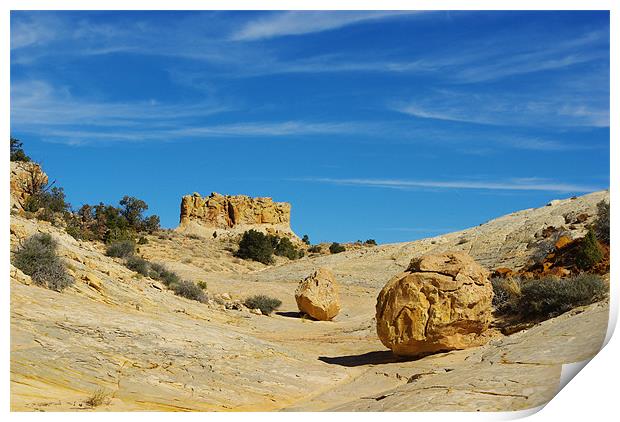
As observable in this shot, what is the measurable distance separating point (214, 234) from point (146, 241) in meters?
25.5

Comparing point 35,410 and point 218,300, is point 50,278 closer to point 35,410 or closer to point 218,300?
point 35,410

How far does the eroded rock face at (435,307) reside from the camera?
461 inches

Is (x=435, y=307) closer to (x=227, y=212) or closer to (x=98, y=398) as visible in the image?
(x=98, y=398)

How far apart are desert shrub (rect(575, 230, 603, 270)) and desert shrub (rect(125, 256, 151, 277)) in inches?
532

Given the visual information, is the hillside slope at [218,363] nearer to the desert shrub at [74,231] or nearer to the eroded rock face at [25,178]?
the desert shrub at [74,231]

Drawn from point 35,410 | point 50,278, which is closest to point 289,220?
point 50,278

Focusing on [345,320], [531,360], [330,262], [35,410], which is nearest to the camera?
[35,410]

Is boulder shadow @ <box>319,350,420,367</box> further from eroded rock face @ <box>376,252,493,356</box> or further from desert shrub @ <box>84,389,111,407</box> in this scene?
desert shrub @ <box>84,389,111,407</box>

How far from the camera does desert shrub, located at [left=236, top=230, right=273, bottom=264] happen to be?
4806 cm

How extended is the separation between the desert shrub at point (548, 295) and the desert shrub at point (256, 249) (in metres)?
32.1

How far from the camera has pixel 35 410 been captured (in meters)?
7.27


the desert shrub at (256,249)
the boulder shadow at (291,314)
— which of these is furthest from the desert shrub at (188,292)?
the desert shrub at (256,249)

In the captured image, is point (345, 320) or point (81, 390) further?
point (345, 320)

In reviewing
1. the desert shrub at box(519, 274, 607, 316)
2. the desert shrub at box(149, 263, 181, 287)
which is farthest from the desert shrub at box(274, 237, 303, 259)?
the desert shrub at box(519, 274, 607, 316)
